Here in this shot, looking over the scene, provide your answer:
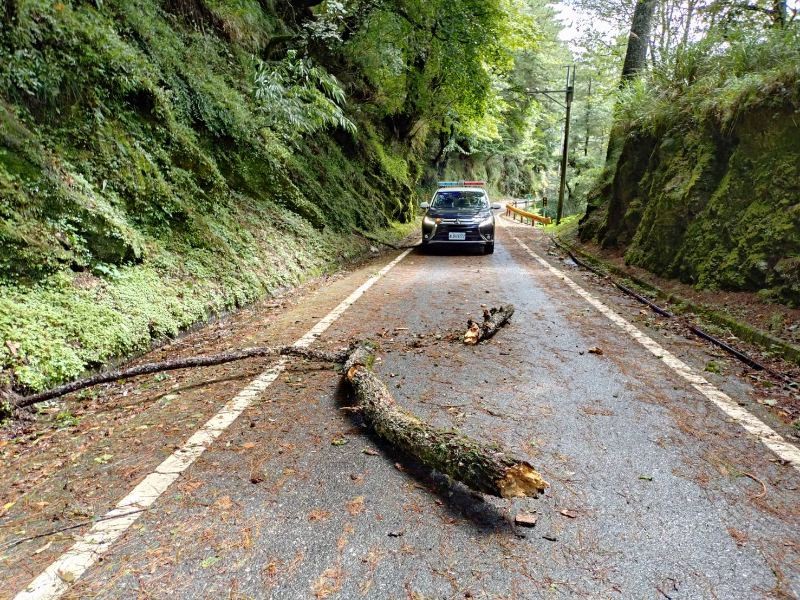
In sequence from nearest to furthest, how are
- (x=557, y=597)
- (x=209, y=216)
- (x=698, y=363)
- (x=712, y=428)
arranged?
(x=557, y=597)
(x=712, y=428)
(x=698, y=363)
(x=209, y=216)

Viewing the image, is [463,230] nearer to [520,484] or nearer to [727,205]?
[727,205]

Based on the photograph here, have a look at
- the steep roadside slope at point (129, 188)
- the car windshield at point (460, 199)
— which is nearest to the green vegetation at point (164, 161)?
the steep roadside slope at point (129, 188)

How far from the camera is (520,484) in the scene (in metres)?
2.40

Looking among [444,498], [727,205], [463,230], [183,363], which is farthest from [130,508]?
[463,230]

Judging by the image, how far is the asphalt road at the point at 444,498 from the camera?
2016 mm

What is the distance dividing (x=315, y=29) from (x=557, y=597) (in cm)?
1329

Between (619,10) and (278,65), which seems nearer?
(278,65)

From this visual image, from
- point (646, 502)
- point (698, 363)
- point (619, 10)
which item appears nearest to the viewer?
point (646, 502)

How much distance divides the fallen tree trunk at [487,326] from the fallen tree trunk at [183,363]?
1461mm

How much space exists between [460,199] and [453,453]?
41.6 feet

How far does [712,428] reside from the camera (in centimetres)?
335

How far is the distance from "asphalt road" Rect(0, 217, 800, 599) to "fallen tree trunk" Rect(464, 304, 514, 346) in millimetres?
692

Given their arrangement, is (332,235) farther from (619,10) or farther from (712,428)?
(619,10)

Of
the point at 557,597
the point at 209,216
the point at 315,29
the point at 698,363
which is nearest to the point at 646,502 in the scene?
the point at 557,597
